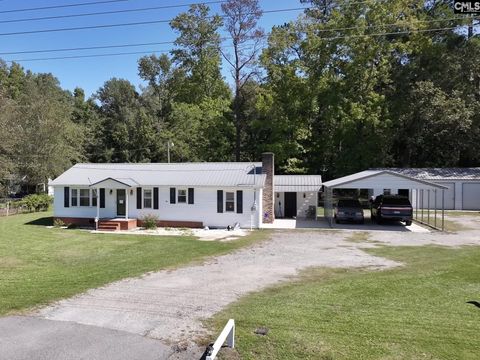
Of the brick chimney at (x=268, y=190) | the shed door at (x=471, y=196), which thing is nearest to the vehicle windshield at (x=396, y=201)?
the brick chimney at (x=268, y=190)

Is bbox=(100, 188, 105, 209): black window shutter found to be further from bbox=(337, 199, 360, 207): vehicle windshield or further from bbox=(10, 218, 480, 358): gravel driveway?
bbox=(337, 199, 360, 207): vehicle windshield

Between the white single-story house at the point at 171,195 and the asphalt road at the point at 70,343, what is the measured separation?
16.6m

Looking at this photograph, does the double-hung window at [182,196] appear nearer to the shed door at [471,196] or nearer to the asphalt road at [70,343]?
the asphalt road at [70,343]

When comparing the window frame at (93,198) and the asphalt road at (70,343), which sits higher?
the window frame at (93,198)

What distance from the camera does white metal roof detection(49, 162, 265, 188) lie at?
25.1m

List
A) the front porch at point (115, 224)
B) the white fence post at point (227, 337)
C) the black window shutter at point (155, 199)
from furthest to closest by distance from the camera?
the black window shutter at point (155, 199) < the front porch at point (115, 224) < the white fence post at point (227, 337)

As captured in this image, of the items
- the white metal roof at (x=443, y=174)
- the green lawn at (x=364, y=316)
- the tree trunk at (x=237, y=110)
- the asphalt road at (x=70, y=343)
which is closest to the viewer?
the asphalt road at (x=70, y=343)

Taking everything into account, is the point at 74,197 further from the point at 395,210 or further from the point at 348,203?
the point at 395,210

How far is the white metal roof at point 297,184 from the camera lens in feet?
95.5

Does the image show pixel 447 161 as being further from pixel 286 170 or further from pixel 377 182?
pixel 377 182

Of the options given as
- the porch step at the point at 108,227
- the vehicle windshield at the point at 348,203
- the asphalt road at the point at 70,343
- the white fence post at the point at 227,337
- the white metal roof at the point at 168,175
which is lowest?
the porch step at the point at 108,227

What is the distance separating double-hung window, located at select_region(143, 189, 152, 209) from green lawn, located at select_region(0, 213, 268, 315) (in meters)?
4.24

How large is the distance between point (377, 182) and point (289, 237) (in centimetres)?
749

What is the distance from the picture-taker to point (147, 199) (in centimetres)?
2602
